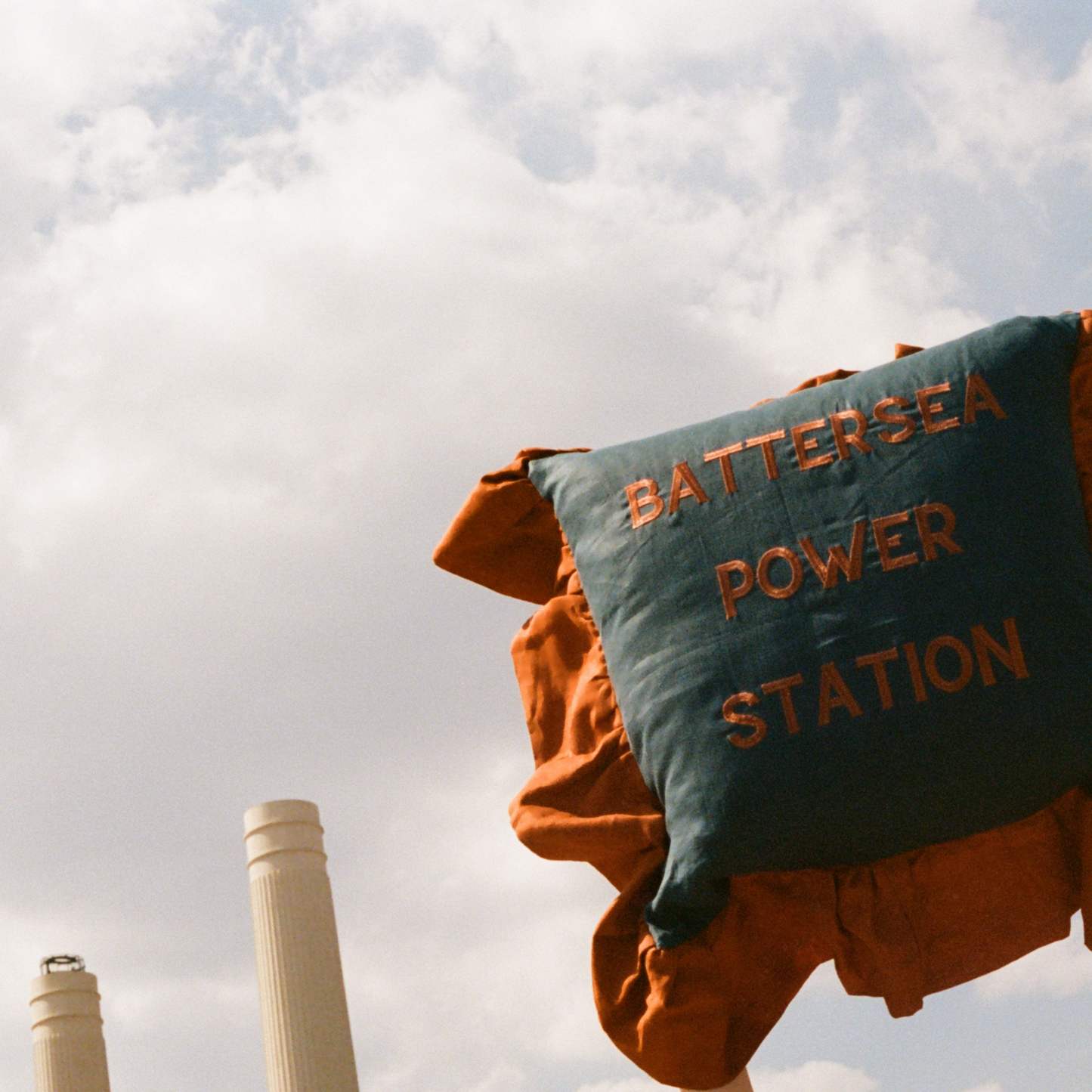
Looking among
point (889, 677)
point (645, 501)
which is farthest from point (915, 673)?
point (645, 501)

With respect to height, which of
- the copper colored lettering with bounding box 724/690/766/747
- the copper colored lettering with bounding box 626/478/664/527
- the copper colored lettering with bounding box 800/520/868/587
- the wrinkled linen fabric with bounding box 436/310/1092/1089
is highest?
the copper colored lettering with bounding box 626/478/664/527

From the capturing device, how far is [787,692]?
2.55 m

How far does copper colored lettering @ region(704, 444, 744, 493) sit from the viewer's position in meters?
2.72

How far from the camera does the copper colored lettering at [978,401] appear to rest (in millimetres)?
2660

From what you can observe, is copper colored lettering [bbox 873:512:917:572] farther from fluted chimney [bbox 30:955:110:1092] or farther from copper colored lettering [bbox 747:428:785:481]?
fluted chimney [bbox 30:955:110:1092]

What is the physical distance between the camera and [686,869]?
8.52ft

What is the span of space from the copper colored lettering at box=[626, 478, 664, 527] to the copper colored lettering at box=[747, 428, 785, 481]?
0.60 feet

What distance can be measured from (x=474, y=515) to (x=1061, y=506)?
1.08 meters

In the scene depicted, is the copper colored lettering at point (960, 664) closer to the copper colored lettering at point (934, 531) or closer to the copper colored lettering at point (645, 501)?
the copper colored lettering at point (934, 531)

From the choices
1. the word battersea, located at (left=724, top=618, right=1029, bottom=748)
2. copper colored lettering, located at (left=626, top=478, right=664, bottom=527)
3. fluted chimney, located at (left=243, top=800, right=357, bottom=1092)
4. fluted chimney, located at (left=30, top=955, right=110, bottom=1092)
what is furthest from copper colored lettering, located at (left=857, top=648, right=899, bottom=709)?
fluted chimney, located at (left=30, top=955, right=110, bottom=1092)

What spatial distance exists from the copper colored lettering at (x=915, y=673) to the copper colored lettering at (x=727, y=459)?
16.4 inches

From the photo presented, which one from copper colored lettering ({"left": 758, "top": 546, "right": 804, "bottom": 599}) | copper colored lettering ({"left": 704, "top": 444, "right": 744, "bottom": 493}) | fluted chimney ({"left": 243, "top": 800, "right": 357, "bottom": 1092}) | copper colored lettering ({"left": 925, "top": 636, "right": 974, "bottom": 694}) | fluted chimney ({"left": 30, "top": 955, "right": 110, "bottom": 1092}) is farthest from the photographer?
fluted chimney ({"left": 30, "top": 955, "right": 110, "bottom": 1092})

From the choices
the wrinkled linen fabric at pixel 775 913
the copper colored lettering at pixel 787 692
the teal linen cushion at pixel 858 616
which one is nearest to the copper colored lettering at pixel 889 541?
the teal linen cushion at pixel 858 616

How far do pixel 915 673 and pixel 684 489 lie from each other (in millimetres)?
517
